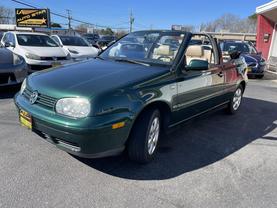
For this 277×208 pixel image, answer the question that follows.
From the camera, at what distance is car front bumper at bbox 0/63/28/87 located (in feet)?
21.2

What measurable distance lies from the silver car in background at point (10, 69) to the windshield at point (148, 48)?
2.90 metres

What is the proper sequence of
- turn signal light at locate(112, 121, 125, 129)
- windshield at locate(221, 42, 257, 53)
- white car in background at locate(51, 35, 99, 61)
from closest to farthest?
turn signal light at locate(112, 121, 125, 129), white car in background at locate(51, 35, 99, 61), windshield at locate(221, 42, 257, 53)

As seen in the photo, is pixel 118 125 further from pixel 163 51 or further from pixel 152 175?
pixel 163 51

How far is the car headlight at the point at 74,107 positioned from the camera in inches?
112

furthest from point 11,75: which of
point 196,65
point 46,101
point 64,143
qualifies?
point 196,65

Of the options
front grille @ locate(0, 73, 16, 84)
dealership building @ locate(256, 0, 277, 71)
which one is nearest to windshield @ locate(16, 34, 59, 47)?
front grille @ locate(0, 73, 16, 84)

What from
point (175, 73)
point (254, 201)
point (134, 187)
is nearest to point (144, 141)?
point (134, 187)

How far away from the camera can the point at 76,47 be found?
1216 centimetres

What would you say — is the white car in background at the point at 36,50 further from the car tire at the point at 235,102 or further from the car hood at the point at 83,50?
the car tire at the point at 235,102

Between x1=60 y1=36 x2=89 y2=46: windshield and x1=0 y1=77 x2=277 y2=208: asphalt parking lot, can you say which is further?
x1=60 y1=36 x2=89 y2=46: windshield

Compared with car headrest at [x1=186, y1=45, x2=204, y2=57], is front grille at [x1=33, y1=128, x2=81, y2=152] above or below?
below

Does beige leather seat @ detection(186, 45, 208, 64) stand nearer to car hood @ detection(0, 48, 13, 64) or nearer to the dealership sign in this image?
car hood @ detection(0, 48, 13, 64)

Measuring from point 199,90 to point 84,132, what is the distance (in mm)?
2178

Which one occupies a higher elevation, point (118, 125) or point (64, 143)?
point (118, 125)
